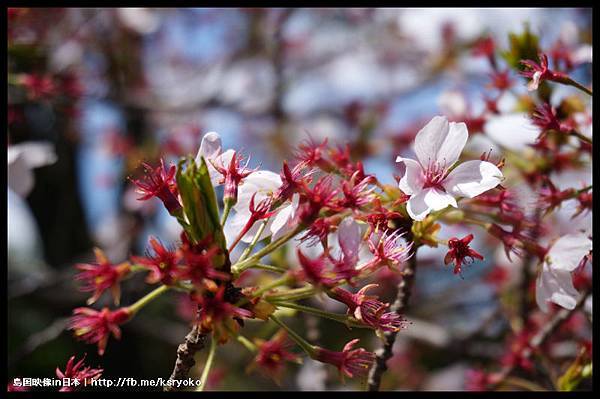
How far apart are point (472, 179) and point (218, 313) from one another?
1.97 feet

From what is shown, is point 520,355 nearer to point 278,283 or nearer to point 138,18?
point 278,283

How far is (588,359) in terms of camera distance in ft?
5.02

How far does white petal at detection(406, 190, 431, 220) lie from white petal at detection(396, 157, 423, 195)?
0.01m

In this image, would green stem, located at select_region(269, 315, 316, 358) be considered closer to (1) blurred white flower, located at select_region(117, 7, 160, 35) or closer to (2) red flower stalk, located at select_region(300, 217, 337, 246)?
(2) red flower stalk, located at select_region(300, 217, 337, 246)

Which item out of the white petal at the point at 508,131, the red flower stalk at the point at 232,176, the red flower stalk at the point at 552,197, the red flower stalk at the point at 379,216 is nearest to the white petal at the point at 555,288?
the red flower stalk at the point at 552,197

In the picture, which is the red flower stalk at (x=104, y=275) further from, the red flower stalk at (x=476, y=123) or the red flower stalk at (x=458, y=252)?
the red flower stalk at (x=476, y=123)

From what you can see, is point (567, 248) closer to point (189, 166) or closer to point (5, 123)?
point (189, 166)

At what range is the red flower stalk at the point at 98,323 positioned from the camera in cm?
111

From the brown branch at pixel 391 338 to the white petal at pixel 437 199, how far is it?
155 millimetres

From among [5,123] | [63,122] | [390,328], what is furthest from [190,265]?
[63,122]

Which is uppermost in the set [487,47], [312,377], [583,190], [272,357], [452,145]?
[487,47]

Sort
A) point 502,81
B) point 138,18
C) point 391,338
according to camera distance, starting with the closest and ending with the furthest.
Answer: point 391,338 → point 502,81 → point 138,18

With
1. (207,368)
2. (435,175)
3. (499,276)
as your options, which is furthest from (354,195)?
(499,276)

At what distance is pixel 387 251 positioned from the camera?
120 centimetres
